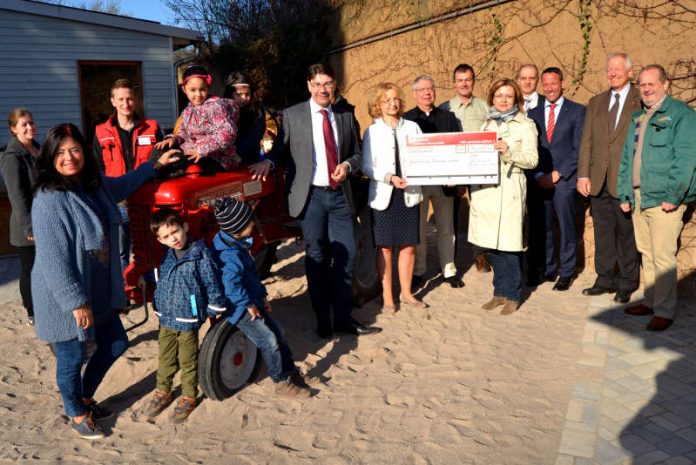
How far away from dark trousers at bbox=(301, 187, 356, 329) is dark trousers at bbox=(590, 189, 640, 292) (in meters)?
2.32

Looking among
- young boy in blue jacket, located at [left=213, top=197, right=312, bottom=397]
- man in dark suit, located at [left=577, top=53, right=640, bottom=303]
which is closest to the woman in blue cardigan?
young boy in blue jacket, located at [left=213, top=197, right=312, bottom=397]

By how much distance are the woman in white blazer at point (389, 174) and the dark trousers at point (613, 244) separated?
1677mm

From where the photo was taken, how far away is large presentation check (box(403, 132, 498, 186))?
4781 mm

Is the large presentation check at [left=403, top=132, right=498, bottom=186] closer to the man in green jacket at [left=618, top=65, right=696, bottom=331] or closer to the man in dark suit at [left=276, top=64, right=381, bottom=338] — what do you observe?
the man in dark suit at [left=276, top=64, right=381, bottom=338]

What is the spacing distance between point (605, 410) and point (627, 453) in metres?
0.46

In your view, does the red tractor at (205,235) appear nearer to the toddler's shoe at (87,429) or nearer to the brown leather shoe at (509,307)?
the toddler's shoe at (87,429)

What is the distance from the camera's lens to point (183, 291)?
337cm

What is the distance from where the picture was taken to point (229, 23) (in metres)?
16.9

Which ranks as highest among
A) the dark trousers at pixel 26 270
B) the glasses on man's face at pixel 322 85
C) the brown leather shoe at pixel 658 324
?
the glasses on man's face at pixel 322 85

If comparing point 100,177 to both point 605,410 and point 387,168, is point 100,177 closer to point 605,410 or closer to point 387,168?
point 387,168

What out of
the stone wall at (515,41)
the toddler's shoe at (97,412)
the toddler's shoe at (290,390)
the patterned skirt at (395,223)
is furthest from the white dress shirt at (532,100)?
the toddler's shoe at (97,412)

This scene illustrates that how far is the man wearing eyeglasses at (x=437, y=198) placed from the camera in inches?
213

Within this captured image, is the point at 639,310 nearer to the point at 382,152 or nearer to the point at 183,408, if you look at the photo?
the point at 382,152

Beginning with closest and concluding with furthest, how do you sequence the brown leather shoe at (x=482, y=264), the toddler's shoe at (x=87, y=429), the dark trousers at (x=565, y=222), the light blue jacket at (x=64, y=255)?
the light blue jacket at (x=64, y=255) < the toddler's shoe at (x=87, y=429) < the dark trousers at (x=565, y=222) < the brown leather shoe at (x=482, y=264)
